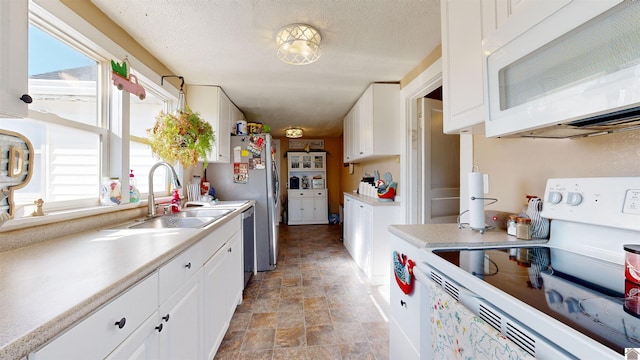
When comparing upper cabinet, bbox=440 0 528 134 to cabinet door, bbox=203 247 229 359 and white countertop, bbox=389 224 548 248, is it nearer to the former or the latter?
white countertop, bbox=389 224 548 248

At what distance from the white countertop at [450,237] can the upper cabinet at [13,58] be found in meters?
1.53

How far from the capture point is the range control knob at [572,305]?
22.1 inches

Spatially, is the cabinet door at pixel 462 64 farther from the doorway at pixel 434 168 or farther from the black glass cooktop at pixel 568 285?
the doorway at pixel 434 168

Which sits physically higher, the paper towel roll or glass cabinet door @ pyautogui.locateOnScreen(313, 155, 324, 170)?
glass cabinet door @ pyautogui.locateOnScreen(313, 155, 324, 170)

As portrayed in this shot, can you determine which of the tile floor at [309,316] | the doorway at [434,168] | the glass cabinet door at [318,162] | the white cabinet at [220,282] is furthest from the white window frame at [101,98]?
the glass cabinet door at [318,162]

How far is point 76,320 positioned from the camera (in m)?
0.56

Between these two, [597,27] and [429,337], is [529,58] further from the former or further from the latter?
[429,337]

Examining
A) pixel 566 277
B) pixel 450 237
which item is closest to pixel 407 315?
pixel 450 237

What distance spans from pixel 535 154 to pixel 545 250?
0.48 meters

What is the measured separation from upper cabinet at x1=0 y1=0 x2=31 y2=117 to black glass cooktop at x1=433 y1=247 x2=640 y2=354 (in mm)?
1524

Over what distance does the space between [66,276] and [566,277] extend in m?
1.52

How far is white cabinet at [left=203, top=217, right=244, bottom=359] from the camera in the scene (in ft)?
4.69

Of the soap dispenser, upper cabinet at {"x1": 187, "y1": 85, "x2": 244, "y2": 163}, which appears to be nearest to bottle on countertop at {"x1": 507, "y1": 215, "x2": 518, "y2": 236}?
the soap dispenser

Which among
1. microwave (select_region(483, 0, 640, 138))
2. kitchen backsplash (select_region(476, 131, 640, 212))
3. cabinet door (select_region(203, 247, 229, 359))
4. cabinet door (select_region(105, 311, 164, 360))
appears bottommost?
cabinet door (select_region(203, 247, 229, 359))
